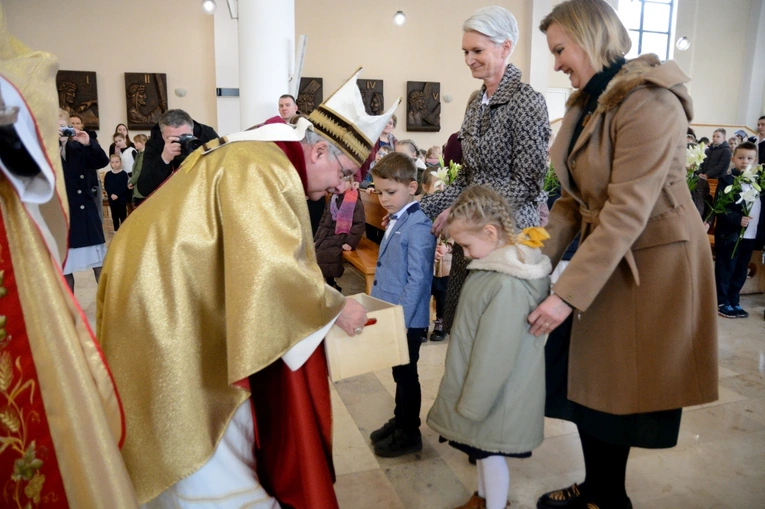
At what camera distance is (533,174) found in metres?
2.12

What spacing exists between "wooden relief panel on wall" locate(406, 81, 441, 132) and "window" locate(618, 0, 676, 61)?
5.77 m

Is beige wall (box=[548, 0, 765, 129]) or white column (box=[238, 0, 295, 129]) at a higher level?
beige wall (box=[548, 0, 765, 129])


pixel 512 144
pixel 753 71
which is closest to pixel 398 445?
pixel 512 144

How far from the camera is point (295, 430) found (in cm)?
151

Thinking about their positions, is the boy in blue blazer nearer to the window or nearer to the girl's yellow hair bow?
the girl's yellow hair bow

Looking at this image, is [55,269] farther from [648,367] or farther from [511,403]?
[648,367]

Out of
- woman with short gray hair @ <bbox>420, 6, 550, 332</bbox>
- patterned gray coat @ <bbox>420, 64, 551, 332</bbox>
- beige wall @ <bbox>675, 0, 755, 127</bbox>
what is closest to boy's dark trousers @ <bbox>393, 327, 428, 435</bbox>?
patterned gray coat @ <bbox>420, 64, 551, 332</bbox>

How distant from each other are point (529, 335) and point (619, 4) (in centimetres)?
1390

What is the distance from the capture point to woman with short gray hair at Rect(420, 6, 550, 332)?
208 centimetres

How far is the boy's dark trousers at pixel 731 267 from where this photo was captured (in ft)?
15.6

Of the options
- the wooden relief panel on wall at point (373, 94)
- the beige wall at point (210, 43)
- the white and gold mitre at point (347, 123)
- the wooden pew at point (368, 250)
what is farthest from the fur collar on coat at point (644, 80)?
the wooden relief panel on wall at point (373, 94)

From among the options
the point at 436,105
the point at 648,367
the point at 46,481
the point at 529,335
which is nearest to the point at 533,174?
the point at 529,335

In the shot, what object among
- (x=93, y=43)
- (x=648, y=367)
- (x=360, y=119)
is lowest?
(x=648, y=367)

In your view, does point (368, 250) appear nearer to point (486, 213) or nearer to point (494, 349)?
point (486, 213)
